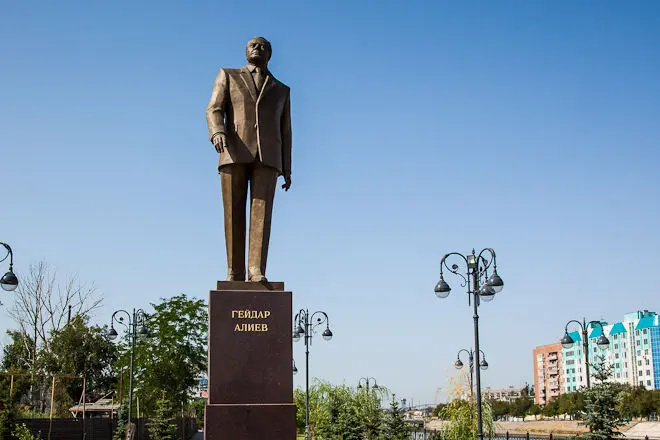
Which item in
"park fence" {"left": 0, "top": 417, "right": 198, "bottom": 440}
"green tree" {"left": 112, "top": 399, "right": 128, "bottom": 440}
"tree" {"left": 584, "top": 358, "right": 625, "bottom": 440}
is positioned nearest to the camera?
"tree" {"left": 584, "top": 358, "right": 625, "bottom": 440}

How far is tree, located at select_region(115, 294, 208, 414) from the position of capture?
3816cm

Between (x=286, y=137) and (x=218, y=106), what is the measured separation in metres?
1.10

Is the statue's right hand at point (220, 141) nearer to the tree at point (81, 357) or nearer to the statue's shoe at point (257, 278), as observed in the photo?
the statue's shoe at point (257, 278)

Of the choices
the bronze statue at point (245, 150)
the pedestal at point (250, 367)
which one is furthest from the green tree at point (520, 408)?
the pedestal at point (250, 367)

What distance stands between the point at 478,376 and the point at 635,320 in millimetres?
104064

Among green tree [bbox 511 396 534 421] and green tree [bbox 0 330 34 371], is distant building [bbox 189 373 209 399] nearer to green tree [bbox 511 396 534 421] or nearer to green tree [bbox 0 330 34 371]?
green tree [bbox 0 330 34 371]

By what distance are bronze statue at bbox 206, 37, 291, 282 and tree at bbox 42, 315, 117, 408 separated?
3980cm

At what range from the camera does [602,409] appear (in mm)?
21750

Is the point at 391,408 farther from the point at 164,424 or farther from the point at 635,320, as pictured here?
the point at 635,320

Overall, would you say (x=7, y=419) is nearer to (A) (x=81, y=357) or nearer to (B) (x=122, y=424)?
(B) (x=122, y=424)

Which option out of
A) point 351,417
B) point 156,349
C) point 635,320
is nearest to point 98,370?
point 156,349

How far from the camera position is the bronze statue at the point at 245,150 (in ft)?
32.6

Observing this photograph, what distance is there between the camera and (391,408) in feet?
76.8

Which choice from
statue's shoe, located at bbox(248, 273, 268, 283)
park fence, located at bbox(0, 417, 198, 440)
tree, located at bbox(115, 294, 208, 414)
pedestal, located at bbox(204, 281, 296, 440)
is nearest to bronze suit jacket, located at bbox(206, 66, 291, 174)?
statue's shoe, located at bbox(248, 273, 268, 283)
